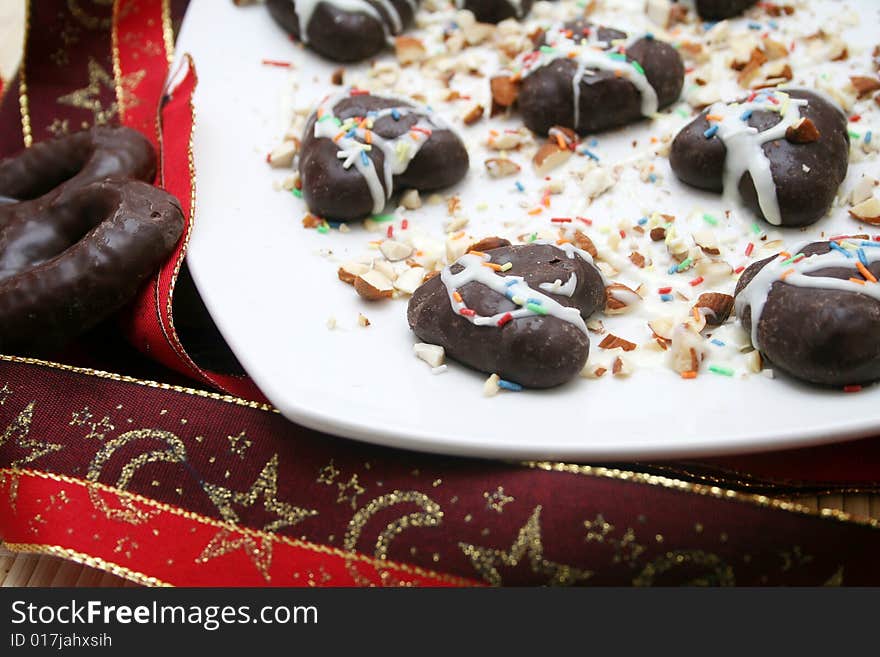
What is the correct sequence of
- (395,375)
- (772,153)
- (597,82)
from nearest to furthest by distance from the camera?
(395,375) → (772,153) → (597,82)

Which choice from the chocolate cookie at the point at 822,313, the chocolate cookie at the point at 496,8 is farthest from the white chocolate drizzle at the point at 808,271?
the chocolate cookie at the point at 496,8

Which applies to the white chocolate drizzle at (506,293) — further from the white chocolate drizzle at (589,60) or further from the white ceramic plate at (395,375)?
the white chocolate drizzle at (589,60)

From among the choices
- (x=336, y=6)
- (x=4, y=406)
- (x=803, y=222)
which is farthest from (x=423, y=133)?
(x=4, y=406)

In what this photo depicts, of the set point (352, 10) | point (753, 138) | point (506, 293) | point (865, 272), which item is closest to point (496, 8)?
point (352, 10)

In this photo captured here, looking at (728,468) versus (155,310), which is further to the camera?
(155,310)

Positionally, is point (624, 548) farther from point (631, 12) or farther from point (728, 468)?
point (631, 12)

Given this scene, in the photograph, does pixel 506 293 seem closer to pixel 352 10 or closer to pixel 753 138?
pixel 753 138
